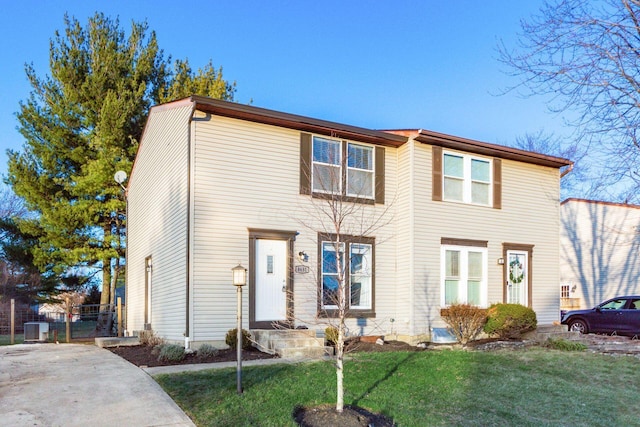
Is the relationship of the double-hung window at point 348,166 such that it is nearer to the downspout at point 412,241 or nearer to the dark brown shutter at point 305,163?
the dark brown shutter at point 305,163

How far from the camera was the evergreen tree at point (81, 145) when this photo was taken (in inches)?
864

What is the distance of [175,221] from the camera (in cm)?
1226

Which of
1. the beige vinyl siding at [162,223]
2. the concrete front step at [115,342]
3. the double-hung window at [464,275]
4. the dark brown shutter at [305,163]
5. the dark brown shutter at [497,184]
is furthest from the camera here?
the dark brown shutter at [497,184]

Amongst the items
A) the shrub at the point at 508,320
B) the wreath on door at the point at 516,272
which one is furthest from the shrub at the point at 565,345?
the wreath on door at the point at 516,272

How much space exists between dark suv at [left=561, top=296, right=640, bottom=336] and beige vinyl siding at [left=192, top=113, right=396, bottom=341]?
7.46 metres

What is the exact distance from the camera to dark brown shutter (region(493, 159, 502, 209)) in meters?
14.7

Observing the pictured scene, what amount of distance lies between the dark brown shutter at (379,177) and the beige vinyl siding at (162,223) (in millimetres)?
4689

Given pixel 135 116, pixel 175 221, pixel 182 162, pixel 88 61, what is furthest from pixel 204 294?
pixel 88 61

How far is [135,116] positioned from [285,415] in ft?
65.0

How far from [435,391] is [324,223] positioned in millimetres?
5774

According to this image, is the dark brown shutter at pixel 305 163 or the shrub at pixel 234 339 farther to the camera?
the dark brown shutter at pixel 305 163

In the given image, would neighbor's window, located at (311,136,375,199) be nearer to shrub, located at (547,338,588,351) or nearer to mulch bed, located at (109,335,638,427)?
mulch bed, located at (109,335,638,427)

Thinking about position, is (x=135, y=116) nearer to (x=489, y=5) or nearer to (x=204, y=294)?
(x=204, y=294)

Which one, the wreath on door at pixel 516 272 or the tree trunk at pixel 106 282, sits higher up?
the wreath on door at pixel 516 272
